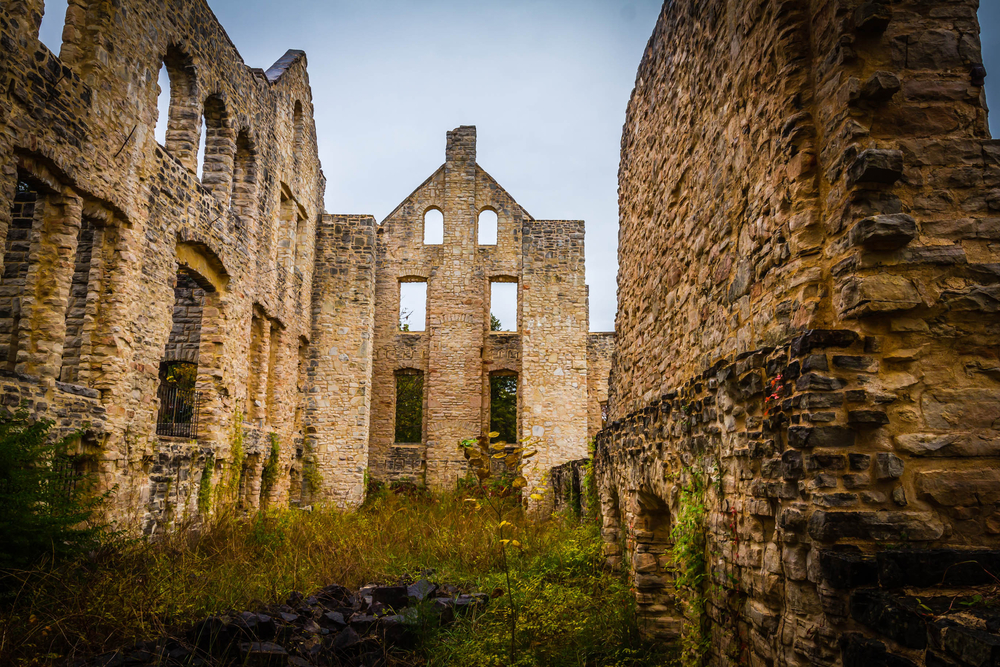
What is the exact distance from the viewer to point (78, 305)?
8.95m

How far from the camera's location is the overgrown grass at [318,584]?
16.9ft

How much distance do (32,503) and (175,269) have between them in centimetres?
471

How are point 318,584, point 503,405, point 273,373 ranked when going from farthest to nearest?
point 503,405, point 273,373, point 318,584

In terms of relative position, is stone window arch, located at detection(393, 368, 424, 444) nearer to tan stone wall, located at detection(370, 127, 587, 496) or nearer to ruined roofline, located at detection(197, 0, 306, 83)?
tan stone wall, located at detection(370, 127, 587, 496)

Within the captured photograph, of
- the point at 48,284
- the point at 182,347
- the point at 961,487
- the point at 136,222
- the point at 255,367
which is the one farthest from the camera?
the point at 255,367

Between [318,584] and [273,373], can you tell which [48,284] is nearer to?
[318,584]

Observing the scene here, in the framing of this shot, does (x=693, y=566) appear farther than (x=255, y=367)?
No

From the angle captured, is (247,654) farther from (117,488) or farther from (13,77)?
(13,77)

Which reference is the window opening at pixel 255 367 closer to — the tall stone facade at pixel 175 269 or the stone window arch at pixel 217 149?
the tall stone facade at pixel 175 269

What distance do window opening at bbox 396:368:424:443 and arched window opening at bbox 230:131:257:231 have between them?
1231cm

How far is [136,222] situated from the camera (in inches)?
337

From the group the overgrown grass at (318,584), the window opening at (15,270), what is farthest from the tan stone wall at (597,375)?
the window opening at (15,270)

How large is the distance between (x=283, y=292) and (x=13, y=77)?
8.27m

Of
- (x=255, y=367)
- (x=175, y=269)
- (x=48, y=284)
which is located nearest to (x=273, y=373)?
(x=255, y=367)
